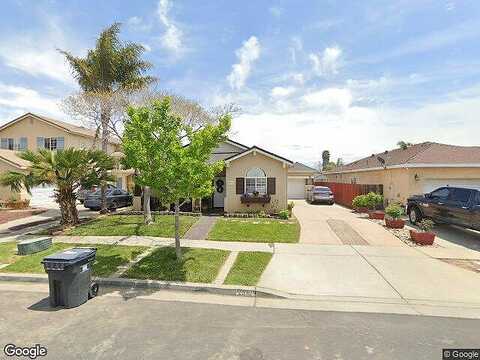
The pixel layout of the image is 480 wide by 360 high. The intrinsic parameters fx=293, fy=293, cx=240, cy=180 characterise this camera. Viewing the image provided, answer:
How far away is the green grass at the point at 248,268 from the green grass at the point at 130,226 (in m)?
4.00

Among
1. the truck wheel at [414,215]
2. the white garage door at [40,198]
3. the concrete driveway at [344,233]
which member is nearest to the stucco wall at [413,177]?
the truck wheel at [414,215]

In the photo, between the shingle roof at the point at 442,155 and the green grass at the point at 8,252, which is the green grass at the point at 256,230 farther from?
the shingle roof at the point at 442,155

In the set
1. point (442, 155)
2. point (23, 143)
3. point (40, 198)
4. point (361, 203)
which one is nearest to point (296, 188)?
point (361, 203)

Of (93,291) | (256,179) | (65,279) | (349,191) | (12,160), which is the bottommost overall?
(93,291)

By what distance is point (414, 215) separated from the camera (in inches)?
585

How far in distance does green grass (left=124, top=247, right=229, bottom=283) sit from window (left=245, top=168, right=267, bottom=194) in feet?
26.9

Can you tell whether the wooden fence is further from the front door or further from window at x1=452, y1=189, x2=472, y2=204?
the front door

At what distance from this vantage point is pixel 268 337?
4730mm

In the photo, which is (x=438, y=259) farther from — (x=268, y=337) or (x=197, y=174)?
(x=197, y=174)

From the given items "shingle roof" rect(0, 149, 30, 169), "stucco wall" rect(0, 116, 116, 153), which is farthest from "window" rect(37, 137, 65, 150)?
"shingle roof" rect(0, 149, 30, 169)

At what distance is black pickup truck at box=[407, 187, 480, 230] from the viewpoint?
11.5 m

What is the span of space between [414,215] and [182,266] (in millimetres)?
12460

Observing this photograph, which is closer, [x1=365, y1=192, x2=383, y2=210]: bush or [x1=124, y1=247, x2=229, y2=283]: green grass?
[x1=124, y1=247, x2=229, y2=283]: green grass

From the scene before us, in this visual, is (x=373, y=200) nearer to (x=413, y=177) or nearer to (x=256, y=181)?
(x=413, y=177)
